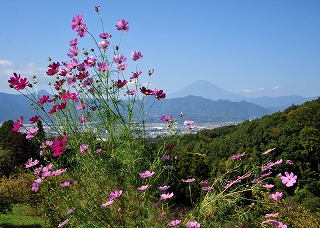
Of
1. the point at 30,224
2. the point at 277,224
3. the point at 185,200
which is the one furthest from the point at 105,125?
the point at 185,200

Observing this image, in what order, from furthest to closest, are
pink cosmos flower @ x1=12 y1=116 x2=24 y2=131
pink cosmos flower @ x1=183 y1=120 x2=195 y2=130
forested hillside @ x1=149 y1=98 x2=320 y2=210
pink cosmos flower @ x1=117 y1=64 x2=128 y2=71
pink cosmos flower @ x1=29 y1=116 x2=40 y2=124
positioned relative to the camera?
1. forested hillside @ x1=149 y1=98 x2=320 y2=210
2. pink cosmos flower @ x1=183 y1=120 x2=195 y2=130
3. pink cosmos flower @ x1=117 y1=64 x2=128 y2=71
4. pink cosmos flower @ x1=29 y1=116 x2=40 y2=124
5. pink cosmos flower @ x1=12 y1=116 x2=24 y2=131

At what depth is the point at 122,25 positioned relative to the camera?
2520mm

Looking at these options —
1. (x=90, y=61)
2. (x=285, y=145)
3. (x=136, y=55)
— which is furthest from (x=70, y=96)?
(x=285, y=145)

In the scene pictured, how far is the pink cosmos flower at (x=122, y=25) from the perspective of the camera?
2.51m

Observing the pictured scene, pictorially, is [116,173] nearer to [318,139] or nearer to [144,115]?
[144,115]

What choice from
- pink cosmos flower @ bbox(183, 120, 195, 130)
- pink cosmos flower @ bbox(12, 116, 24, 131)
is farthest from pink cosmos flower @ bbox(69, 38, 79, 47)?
pink cosmos flower @ bbox(183, 120, 195, 130)

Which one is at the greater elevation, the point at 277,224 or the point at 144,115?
the point at 144,115

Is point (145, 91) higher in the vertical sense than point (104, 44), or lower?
lower

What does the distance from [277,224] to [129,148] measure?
111 centimetres

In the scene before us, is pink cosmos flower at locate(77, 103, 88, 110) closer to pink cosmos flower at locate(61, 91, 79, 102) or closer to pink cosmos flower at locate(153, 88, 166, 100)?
pink cosmos flower at locate(61, 91, 79, 102)

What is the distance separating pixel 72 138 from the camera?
2.44 meters

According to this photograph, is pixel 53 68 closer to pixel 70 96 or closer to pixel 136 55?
pixel 70 96

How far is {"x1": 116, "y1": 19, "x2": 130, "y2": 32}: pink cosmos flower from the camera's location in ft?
8.23

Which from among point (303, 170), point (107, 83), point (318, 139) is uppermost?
point (107, 83)
